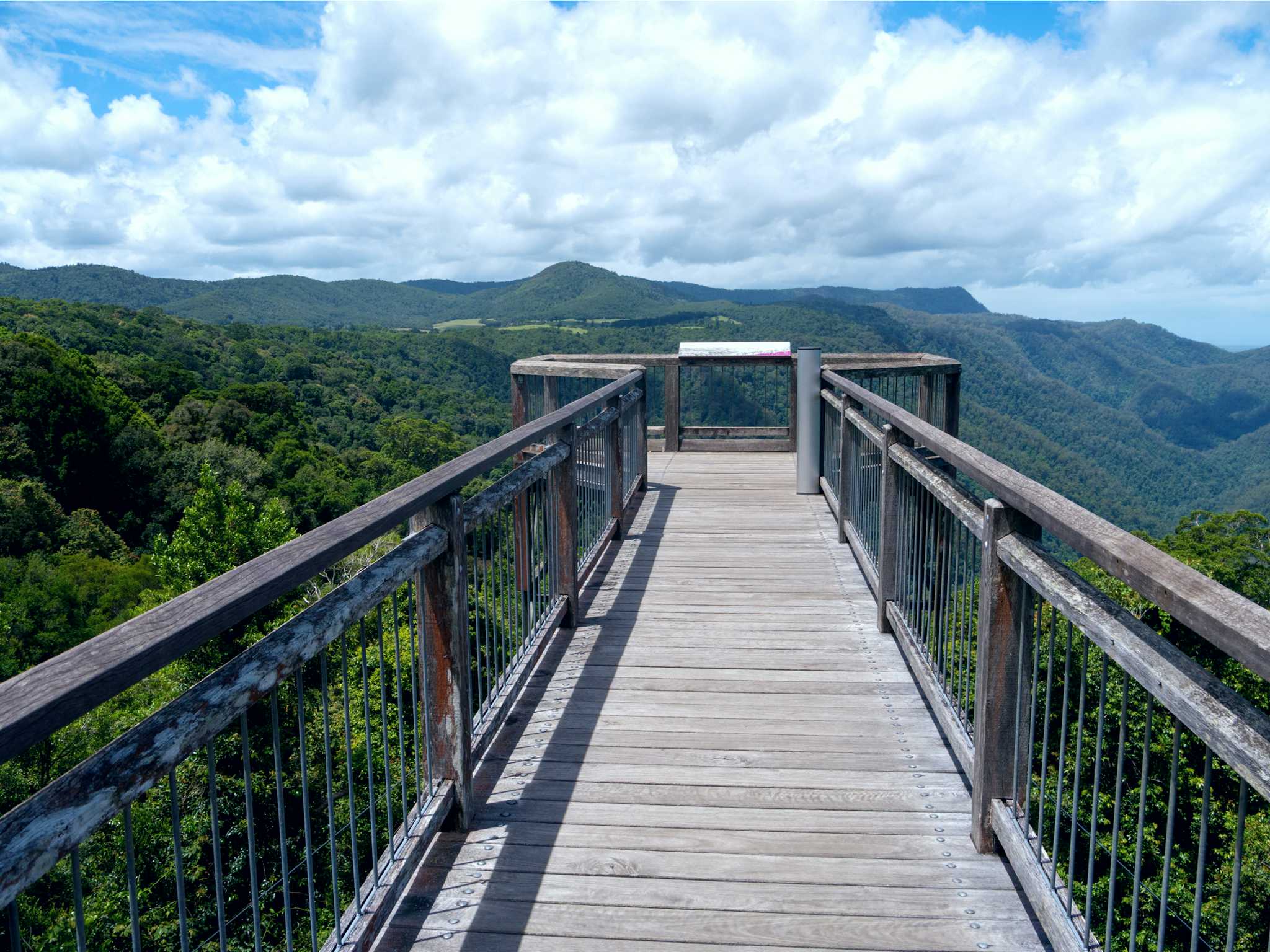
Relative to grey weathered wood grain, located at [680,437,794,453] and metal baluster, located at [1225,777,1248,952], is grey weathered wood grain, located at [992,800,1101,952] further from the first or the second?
grey weathered wood grain, located at [680,437,794,453]

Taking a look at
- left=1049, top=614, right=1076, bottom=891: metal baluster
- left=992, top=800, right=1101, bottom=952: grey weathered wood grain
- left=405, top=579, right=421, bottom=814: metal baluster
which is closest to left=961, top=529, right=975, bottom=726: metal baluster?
left=992, top=800, right=1101, bottom=952: grey weathered wood grain

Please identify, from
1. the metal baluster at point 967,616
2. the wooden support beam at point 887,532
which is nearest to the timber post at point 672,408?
the wooden support beam at point 887,532

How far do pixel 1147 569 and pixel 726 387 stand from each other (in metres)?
10.6

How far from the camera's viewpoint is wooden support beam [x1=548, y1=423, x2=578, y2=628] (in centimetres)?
473

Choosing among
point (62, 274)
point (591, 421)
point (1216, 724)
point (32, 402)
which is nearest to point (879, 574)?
point (591, 421)

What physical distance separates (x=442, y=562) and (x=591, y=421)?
2873mm

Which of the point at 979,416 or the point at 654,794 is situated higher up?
the point at 654,794

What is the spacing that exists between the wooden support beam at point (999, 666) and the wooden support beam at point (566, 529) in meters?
2.29

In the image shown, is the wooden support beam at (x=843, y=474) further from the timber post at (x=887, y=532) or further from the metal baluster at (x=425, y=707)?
the metal baluster at (x=425, y=707)

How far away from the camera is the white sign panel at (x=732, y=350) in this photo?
10.8 m

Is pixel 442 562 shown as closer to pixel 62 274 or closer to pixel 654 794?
pixel 654 794

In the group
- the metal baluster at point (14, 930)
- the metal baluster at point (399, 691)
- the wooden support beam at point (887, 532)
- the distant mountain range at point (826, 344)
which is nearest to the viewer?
the metal baluster at point (14, 930)

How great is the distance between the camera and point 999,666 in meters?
2.66

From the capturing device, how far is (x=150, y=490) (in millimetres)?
51438
